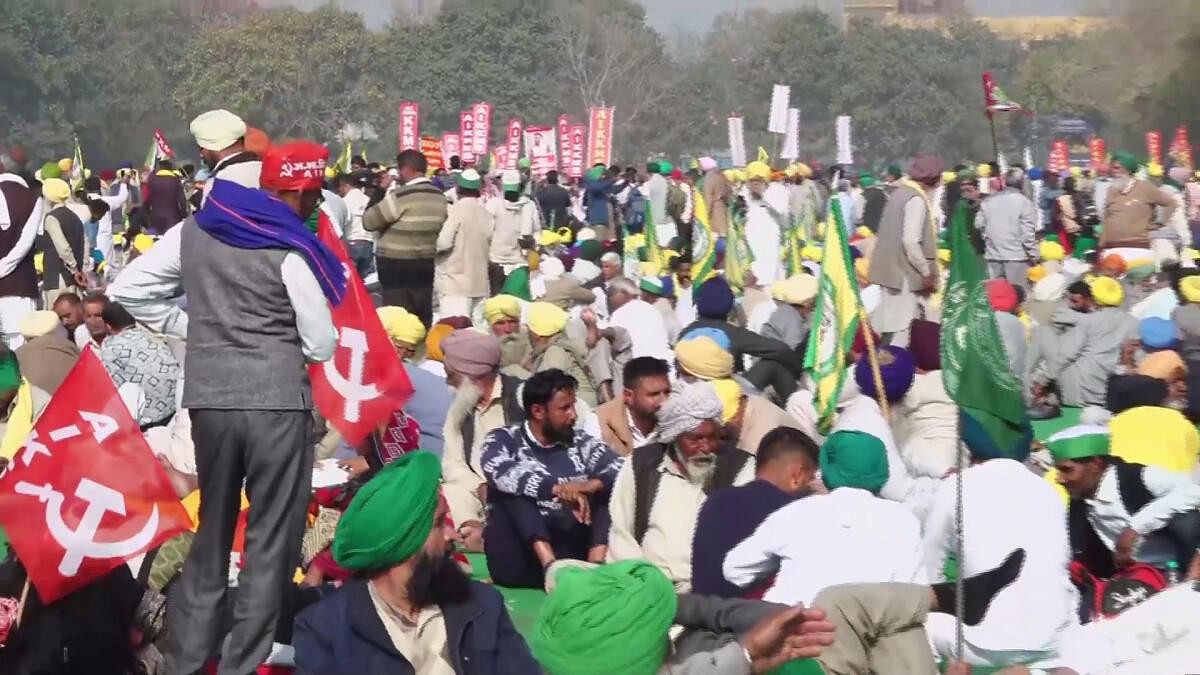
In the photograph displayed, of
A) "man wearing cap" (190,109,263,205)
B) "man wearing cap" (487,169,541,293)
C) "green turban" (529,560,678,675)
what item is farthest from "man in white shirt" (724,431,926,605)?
"man wearing cap" (487,169,541,293)

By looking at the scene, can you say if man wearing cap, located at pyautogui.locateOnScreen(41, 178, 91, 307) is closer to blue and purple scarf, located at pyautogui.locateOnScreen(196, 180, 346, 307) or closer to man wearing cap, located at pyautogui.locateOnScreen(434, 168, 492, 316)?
man wearing cap, located at pyautogui.locateOnScreen(434, 168, 492, 316)

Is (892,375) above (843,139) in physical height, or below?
above

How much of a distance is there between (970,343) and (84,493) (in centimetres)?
250

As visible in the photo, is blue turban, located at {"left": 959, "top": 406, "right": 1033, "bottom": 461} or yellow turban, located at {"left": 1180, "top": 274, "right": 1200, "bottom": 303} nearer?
blue turban, located at {"left": 959, "top": 406, "right": 1033, "bottom": 461}

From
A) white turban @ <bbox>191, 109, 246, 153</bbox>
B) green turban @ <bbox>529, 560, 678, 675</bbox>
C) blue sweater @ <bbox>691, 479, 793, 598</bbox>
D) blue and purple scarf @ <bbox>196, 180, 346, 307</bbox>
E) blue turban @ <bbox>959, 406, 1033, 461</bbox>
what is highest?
white turban @ <bbox>191, 109, 246, 153</bbox>

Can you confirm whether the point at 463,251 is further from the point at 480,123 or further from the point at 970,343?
the point at 480,123

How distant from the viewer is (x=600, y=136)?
34.3 meters

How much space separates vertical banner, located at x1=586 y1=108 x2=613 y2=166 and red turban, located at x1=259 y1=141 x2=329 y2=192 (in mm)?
28048

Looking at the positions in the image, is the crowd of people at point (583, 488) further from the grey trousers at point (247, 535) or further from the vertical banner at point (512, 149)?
the vertical banner at point (512, 149)

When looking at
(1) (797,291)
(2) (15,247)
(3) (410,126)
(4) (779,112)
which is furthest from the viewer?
(3) (410,126)

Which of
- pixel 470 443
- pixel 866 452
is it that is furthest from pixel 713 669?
pixel 470 443

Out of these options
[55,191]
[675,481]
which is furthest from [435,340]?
[55,191]

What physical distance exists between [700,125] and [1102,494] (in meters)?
64.3

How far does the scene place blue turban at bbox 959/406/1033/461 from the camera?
5578 millimetres
